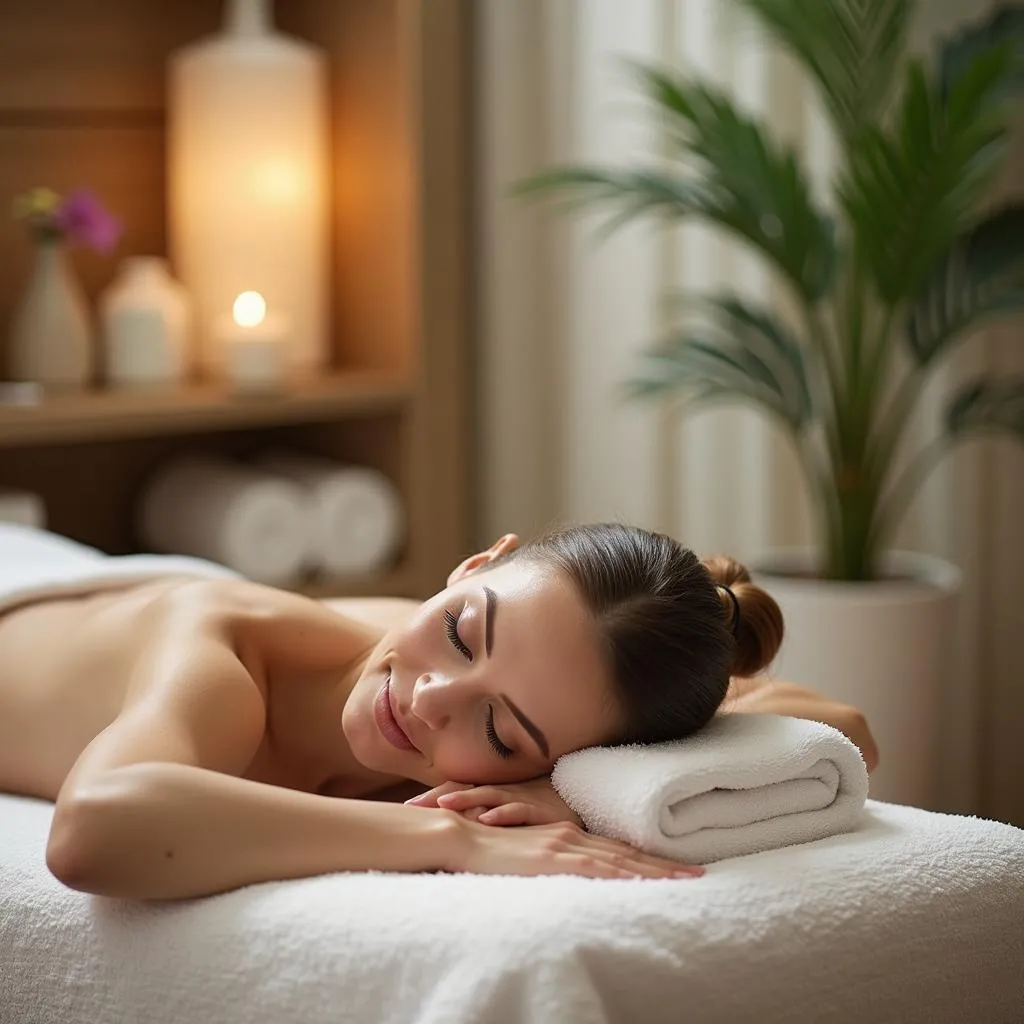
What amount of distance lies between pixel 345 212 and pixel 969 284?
3.76ft

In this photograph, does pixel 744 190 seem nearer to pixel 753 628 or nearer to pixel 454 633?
pixel 753 628

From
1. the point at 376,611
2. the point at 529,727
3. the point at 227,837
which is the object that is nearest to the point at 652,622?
the point at 529,727

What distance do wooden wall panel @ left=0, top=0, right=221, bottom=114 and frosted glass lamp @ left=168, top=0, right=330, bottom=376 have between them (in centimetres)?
9

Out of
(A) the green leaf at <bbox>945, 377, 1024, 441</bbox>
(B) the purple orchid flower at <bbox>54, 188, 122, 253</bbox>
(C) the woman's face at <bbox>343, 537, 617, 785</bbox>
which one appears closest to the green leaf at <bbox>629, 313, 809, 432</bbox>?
(A) the green leaf at <bbox>945, 377, 1024, 441</bbox>

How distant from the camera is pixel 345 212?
10.0ft

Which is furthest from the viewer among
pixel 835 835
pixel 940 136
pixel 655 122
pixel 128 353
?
pixel 655 122

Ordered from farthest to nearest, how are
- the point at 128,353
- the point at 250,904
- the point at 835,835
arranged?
the point at 128,353, the point at 835,835, the point at 250,904

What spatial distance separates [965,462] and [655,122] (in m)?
0.79

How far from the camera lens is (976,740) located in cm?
294

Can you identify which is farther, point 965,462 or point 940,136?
point 965,462

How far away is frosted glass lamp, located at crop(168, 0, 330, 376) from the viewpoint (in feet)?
9.43

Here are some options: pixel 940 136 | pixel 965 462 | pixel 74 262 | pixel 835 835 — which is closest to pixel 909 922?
pixel 835 835

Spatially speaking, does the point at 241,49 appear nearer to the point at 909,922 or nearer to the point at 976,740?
the point at 976,740

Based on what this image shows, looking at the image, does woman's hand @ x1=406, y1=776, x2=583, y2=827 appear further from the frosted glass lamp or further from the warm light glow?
the frosted glass lamp
